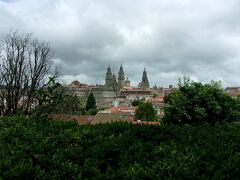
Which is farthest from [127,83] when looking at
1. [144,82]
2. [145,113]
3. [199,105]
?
[199,105]

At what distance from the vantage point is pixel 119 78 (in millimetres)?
185625

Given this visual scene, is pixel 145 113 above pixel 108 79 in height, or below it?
below

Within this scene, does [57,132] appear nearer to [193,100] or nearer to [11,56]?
[11,56]

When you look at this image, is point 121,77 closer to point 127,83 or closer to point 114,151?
point 127,83

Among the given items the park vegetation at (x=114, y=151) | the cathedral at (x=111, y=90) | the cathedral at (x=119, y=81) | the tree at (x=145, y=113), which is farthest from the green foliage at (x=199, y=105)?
the cathedral at (x=119, y=81)

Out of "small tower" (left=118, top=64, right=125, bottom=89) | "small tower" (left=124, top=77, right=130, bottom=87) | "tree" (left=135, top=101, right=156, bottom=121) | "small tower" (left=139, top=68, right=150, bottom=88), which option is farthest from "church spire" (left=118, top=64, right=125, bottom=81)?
"tree" (left=135, top=101, right=156, bottom=121)

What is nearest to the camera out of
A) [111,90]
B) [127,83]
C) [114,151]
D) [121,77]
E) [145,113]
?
[114,151]

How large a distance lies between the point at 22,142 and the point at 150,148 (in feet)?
5.60

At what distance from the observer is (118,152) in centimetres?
518

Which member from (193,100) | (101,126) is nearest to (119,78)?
(193,100)

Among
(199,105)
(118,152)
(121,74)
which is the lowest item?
(118,152)

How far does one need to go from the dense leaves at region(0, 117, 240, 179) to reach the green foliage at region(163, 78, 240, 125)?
20.3m

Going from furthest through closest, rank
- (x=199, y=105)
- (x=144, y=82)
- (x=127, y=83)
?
1. (x=127, y=83)
2. (x=144, y=82)
3. (x=199, y=105)

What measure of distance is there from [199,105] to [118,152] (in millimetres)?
22244
